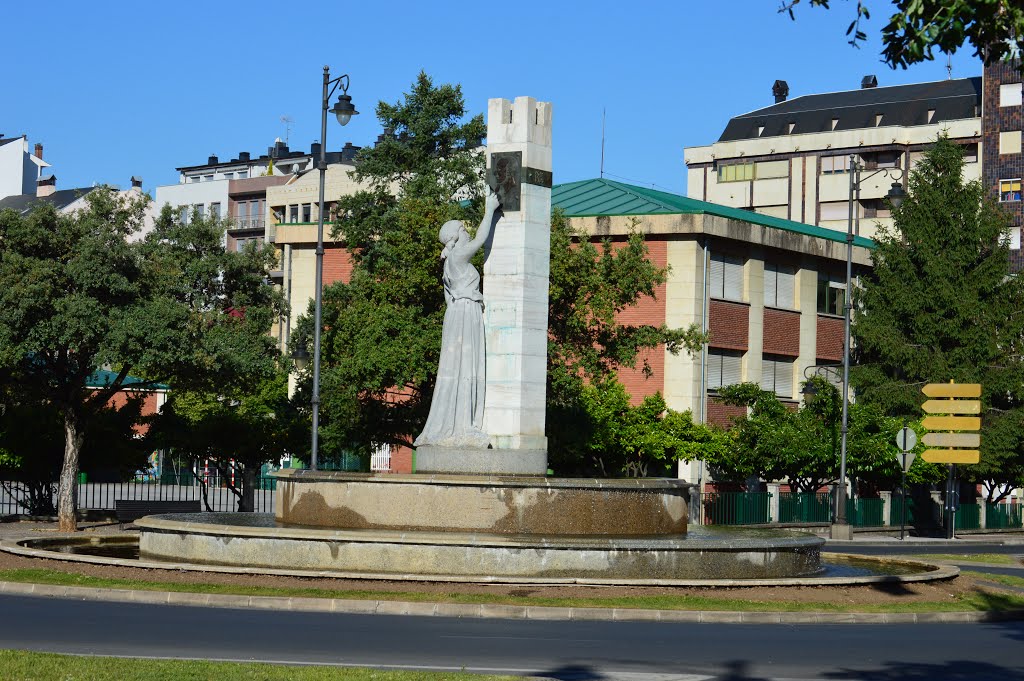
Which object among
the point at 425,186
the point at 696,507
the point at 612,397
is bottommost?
the point at 696,507

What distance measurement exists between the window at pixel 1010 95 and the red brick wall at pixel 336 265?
3661 centimetres

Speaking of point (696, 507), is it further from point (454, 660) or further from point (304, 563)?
point (454, 660)

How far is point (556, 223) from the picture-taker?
1527 inches

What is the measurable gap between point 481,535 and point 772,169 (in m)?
71.2

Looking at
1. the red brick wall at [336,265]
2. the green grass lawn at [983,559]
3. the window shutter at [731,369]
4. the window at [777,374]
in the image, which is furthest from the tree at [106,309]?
the window at [777,374]

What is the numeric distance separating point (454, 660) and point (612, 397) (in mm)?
Answer: 31764

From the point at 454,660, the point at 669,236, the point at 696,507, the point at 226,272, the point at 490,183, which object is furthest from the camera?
the point at 669,236

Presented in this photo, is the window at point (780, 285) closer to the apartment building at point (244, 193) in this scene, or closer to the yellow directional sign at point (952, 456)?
the yellow directional sign at point (952, 456)

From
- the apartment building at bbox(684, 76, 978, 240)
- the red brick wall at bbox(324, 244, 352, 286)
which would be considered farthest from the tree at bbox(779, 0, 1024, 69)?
the apartment building at bbox(684, 76, 978, 240)

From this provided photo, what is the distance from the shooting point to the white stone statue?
22859 mm

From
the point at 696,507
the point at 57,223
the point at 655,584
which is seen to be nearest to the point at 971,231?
the point at 696,507

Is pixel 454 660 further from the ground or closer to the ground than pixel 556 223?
closer to the ground

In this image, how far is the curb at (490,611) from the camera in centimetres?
1775

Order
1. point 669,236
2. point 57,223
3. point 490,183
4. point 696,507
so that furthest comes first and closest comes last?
1. point 669,236
2. point 696,507
3. point 57,223
4. point 490,183
